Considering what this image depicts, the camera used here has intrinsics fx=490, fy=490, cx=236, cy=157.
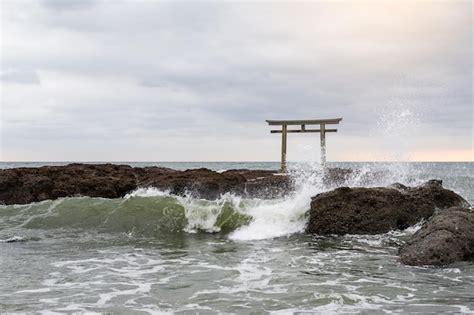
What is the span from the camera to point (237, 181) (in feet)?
46.9

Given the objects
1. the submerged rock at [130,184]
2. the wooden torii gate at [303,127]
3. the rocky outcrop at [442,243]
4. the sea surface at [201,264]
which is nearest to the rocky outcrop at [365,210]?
the sea surface at [201,264]

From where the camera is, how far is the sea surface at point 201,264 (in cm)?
539

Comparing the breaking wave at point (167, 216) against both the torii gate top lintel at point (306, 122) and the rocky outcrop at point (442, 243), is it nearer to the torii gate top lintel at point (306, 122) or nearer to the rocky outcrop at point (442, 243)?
the rocky outcrop at point (442, 243)

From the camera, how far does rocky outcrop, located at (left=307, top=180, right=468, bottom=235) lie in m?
10.0

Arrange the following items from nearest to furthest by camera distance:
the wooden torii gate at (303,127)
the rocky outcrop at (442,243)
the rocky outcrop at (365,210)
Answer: the rocky outcrop at (442,243)
the rocky outcrop at (365,210)
the wooden torii gate at (303,127)

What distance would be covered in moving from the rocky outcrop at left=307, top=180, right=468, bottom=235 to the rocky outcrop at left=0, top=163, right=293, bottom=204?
11.0 feet

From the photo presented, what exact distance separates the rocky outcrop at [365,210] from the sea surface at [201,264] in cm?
38

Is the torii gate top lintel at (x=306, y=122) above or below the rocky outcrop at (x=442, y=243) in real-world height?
above

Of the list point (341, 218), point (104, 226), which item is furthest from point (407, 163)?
point (104, 226)

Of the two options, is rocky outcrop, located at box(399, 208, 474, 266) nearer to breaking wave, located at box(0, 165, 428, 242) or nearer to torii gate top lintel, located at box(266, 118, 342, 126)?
breaking wave, located at box(0, 165, 428, 242)

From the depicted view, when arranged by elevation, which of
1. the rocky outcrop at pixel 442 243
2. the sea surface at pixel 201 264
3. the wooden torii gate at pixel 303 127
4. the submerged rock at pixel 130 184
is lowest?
the sea surface at pixel 201 264

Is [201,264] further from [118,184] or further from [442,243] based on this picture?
[118,184]

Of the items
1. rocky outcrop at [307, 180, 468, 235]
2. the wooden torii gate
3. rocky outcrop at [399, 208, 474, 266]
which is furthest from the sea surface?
the wooden torii gate

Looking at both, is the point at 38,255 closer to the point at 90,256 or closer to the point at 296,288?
the point at 90,256
